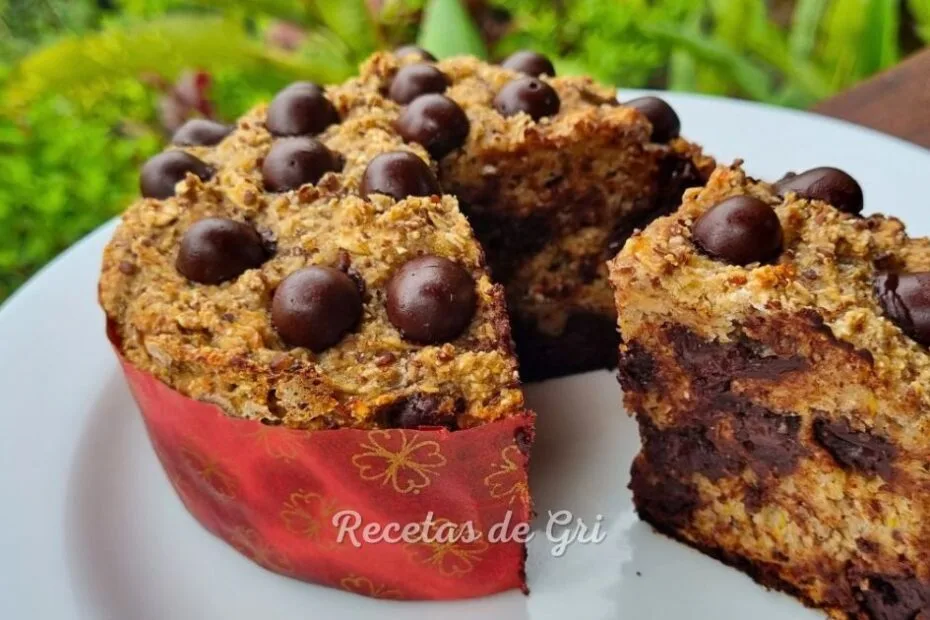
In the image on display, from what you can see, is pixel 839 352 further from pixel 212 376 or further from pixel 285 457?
pixel 212 376

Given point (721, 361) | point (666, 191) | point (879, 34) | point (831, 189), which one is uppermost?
point (831, 189)

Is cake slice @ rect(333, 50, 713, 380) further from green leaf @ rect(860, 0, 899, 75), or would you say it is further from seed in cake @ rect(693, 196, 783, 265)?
green leaf @ rect(860, 0, 899, 75)

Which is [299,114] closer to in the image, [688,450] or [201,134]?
[201,134]

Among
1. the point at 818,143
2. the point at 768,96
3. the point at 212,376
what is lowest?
the point at 768,96

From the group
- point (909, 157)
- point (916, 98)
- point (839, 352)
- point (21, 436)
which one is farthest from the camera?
point (916, 98)

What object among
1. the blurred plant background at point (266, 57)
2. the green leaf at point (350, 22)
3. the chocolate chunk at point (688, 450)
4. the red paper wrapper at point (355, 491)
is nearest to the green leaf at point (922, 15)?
the blurred plant background at point (266, 57)

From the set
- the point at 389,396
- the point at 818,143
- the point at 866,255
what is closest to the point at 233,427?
the point at 389,396

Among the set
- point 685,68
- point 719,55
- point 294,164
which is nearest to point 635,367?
point 294,164

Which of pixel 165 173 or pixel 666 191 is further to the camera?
pixel 666 191
